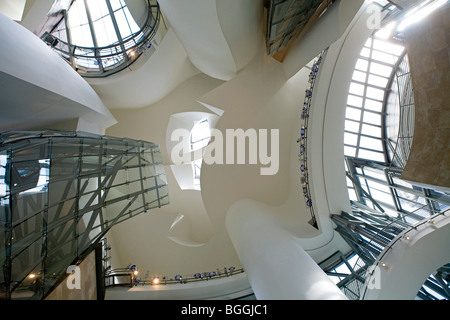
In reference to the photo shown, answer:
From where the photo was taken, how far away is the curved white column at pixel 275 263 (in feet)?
17.1

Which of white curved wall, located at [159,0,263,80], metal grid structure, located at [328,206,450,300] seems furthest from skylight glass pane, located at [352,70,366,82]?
metal grid structure, located at [328,206,450,300]

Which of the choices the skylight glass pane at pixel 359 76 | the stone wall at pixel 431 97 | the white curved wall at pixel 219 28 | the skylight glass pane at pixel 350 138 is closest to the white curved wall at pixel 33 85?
the white curved wall at pixel 219 28

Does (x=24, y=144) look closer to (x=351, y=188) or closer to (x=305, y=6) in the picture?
(x=305, y=6)

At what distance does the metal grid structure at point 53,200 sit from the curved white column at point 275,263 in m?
4.13

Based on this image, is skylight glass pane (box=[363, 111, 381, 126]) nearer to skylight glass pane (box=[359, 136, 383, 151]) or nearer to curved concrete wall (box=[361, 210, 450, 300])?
skylight glass pane (box=[359, 136, 383, 151])

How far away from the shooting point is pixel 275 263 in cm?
637

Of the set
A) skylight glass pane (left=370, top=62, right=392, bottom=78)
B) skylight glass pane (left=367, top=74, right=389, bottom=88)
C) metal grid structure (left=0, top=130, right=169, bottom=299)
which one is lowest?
metal grid structure (left=0, top=130, right=169, bottom=299)

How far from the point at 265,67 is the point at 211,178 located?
230 inches

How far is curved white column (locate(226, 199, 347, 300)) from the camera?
522cm

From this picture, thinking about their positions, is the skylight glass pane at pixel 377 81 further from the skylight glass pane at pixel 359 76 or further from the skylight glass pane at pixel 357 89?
the skylight glass pane at pixel 357 89

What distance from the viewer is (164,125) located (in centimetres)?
1428

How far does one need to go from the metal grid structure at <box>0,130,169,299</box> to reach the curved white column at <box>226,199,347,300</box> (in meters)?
4.13

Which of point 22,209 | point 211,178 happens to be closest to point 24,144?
point 22,209

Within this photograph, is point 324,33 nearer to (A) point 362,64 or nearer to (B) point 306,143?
(B) point 306,143
